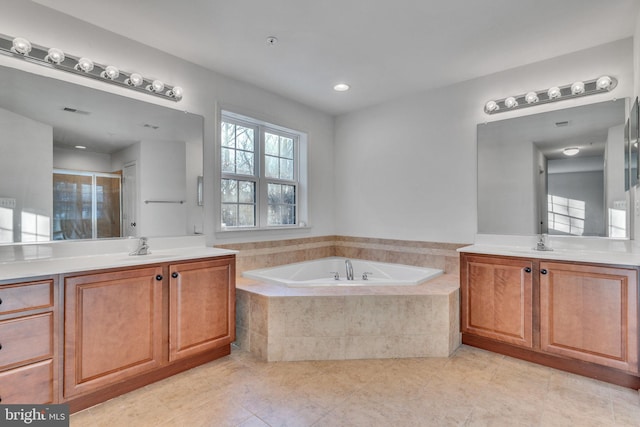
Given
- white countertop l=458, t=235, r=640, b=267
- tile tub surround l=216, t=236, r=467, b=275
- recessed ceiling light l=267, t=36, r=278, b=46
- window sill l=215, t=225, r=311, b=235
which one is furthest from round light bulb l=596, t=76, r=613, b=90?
window sill l=215, t=225, r=311, b=235

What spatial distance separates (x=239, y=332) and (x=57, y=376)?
1186 mm

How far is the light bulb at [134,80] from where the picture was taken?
234 cm

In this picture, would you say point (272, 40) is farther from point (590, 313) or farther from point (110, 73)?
point (590, 313)

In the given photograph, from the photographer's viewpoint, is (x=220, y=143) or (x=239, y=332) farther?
(x=220, y=143)

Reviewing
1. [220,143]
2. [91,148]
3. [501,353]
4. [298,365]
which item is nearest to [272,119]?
[220,143]

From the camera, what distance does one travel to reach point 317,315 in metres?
2.37

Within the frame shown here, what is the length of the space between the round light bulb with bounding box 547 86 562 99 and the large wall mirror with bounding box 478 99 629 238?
0.14 meters

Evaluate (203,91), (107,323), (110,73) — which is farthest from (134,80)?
(107,323)

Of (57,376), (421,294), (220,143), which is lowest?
(57,376)

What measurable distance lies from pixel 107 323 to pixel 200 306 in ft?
1.86

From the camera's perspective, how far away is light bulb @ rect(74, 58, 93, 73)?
6.95 ft

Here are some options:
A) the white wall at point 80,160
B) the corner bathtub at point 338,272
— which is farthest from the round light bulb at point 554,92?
the white wall at point 80,160

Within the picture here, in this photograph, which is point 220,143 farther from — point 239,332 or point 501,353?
point 501,353

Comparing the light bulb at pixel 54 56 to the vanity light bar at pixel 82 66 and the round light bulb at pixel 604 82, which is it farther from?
the round light bulb at pixel 604 82
